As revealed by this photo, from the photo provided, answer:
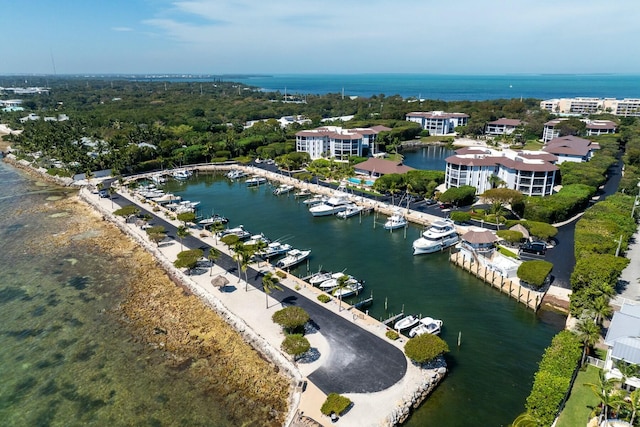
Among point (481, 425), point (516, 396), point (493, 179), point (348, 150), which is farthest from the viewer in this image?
point (348, 150)

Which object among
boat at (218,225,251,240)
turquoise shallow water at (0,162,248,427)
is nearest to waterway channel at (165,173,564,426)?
boat at (218,225,251,240)

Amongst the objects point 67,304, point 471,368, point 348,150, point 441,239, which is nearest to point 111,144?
point 348,150

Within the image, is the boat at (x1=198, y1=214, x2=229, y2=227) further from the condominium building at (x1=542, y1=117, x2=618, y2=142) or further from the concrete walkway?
the condominium building at (x1=542, y1=117, x2=618, y2=142)

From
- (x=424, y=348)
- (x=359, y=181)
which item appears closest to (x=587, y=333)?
(x=424, y=348)

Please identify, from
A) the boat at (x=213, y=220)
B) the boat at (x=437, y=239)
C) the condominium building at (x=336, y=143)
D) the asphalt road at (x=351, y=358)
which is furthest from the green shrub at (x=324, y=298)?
the condominium building at (x=336, y=143)

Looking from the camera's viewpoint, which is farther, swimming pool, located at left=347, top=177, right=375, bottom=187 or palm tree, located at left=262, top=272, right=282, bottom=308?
swimming pool, located at left=347, top=177, right=375, bottom=187

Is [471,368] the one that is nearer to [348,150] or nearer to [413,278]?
[413,278]

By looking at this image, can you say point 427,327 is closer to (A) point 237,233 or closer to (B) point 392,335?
(B) point 392,335

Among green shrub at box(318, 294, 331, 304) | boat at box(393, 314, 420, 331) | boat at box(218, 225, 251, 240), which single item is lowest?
boat at box(393, 314, 420, 331)
